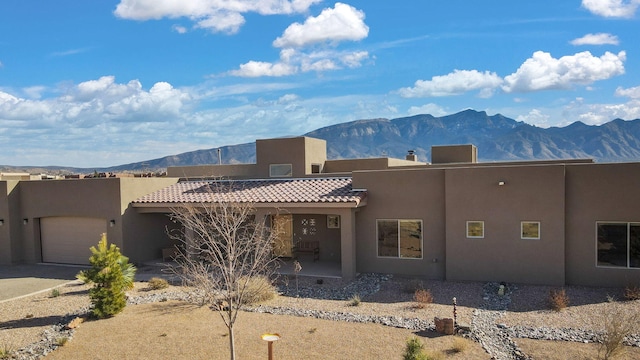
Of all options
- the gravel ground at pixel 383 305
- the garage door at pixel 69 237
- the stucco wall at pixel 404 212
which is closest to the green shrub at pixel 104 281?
the gravel ground at pixel 383 305

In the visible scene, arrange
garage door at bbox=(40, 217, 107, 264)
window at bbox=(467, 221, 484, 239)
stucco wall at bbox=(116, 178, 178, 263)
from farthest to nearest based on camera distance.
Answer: garage door at bbox=(40, 217, 107, 264), stucco wall at bbox=(116, 178, 178, 263), window at bbox=(467, 221, 484, 239)

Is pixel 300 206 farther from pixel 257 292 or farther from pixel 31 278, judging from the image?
pixel 31 278

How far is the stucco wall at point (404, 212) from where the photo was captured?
1777 cm

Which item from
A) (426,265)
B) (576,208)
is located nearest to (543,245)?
(576,208)

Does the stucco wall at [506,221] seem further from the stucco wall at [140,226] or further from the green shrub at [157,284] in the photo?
the stucco wall at [140,226]

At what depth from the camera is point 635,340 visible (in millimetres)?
11266

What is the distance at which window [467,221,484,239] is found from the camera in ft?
55.9

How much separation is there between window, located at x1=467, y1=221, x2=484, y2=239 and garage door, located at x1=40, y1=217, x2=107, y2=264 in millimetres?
16207

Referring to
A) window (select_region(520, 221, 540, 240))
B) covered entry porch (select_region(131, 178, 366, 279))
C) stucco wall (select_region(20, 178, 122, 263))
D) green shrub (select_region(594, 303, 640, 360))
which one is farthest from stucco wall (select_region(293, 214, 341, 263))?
green shrub (select_region(594, 303, 640, 360))

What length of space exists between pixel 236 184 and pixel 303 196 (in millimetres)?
5394

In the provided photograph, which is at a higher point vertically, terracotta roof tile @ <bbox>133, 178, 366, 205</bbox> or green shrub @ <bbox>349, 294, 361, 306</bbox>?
terracotta roof tile @ <bbox>133, 178, 366, 205</bbox>

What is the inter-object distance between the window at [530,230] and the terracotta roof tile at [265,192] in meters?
5.96

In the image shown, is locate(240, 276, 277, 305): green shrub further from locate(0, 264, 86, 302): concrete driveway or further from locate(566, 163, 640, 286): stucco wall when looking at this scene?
locate(566, 163, 640, 286): stucco wall

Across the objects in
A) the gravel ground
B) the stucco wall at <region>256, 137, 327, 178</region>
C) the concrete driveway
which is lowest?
the concrete driveway
